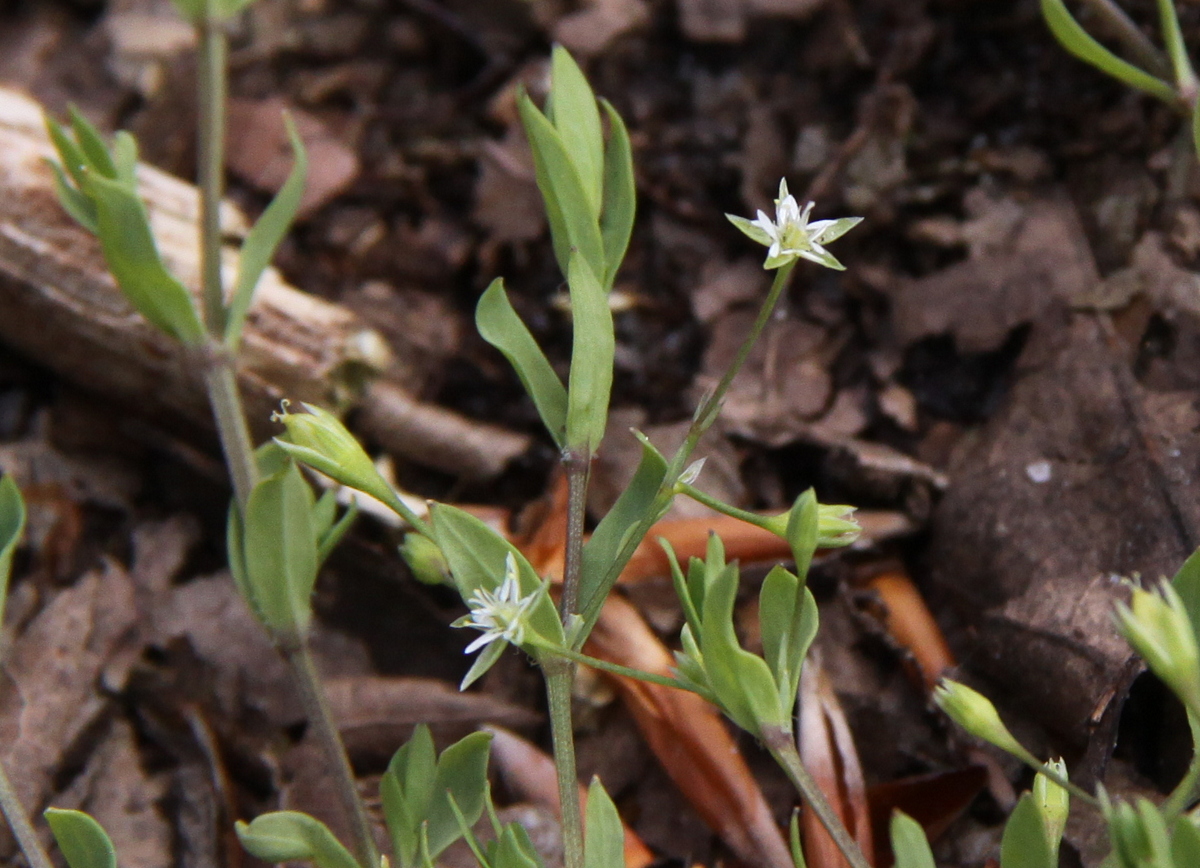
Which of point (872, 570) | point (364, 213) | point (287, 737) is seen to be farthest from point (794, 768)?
point (364, 213)

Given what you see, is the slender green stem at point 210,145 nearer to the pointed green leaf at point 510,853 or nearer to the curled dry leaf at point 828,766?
the pointed green leaf at point 510,853

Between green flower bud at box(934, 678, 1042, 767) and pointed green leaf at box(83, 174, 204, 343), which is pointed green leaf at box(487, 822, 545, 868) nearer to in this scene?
green flower bud at box(934, 678, 1042, 767)

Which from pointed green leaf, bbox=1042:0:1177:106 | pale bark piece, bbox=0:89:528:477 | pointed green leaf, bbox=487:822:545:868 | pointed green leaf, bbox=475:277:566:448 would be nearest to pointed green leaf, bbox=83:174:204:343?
pale bark piece, bbox=0:89:528:477

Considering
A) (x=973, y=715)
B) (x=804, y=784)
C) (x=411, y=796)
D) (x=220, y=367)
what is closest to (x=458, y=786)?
(x=411, y=796)

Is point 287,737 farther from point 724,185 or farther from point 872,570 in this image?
point 724,185

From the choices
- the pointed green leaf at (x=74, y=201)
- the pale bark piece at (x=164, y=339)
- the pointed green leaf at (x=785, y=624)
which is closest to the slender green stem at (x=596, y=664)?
the pointed green leaf at (x=785, y=624)
